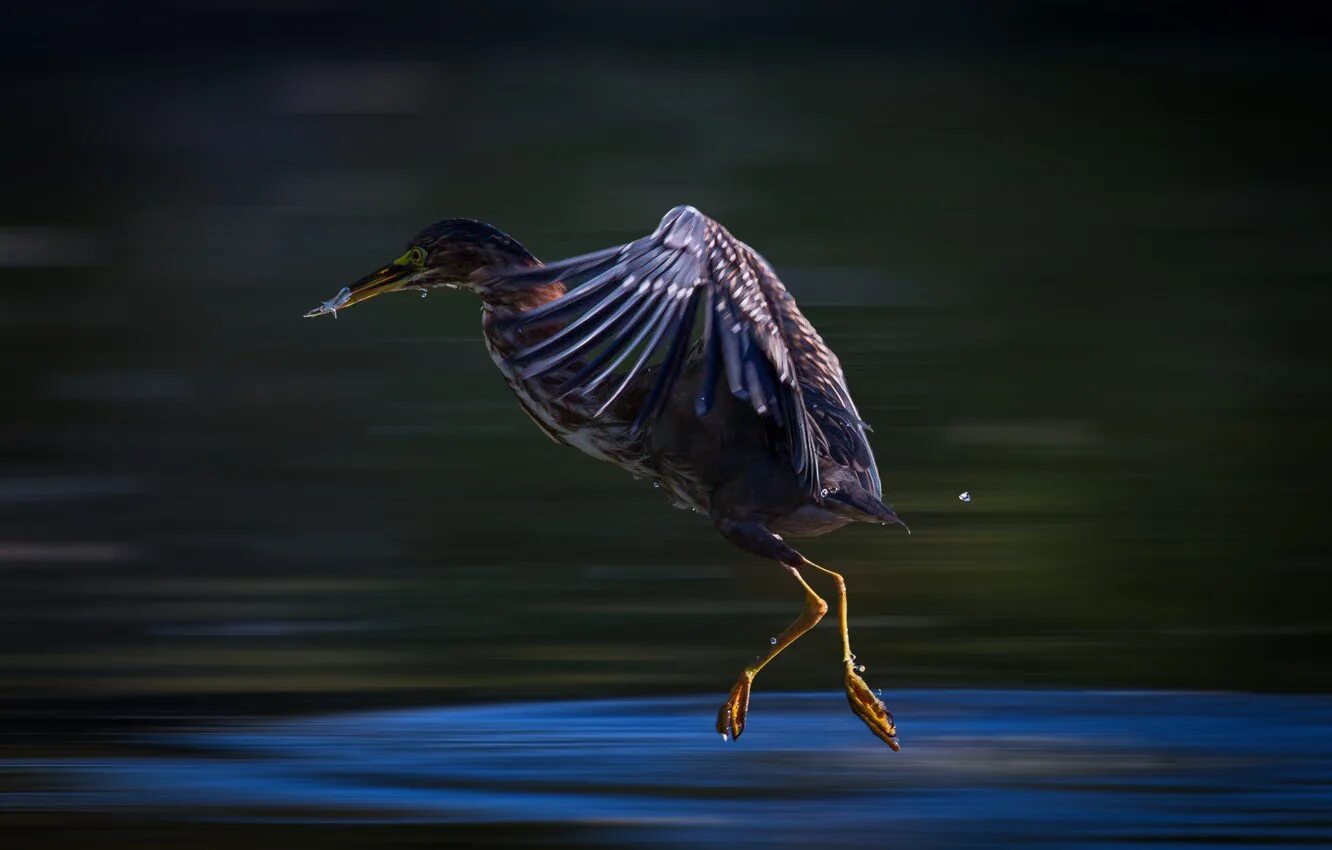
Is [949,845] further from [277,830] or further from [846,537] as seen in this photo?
[846,537]

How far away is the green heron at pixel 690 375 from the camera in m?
5.33

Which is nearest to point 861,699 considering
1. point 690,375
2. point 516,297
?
point 690,375

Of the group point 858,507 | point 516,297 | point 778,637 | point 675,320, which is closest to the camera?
point 675,320

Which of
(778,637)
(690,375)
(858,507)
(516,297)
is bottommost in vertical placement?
(778,637)

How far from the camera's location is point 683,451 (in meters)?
5.67

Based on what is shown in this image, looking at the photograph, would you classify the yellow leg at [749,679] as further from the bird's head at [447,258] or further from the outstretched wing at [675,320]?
the bird's head at [447,258]

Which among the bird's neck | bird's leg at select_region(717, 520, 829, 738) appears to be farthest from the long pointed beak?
bird's leg at select_region(717, 520, 829, 738)

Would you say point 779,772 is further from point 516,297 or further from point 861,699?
point 516,297

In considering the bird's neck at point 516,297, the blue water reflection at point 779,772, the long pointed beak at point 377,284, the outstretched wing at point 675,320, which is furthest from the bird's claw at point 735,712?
the long pointed beak at point 377,284

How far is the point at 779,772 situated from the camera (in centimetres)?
593

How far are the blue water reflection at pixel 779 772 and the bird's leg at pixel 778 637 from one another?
0.44 feet

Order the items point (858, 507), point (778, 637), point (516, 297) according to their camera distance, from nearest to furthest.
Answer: point (858, 507)
point (516, 297)
point (778, 637)

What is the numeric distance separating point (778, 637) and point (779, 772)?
1.04 ft

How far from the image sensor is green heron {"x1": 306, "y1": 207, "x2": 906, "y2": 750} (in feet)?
17.5
